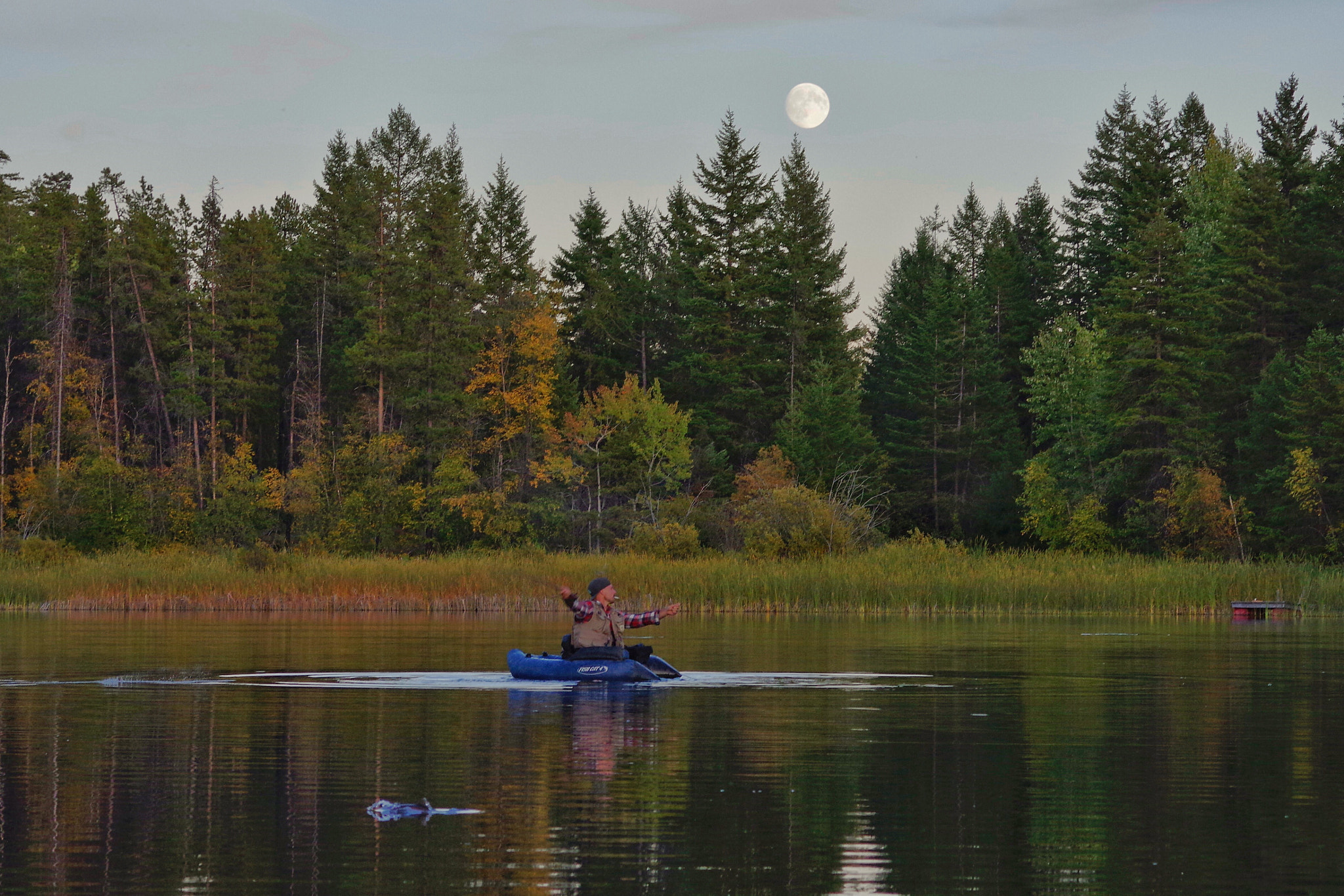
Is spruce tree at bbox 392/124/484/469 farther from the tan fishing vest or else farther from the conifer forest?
the tan fishing vest

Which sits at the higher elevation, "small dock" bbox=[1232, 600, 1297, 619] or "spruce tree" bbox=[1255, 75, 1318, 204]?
"spruce tree" bbox=[1255, 75, 1318, 204]

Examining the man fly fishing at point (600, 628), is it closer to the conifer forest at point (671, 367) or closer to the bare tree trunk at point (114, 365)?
the conifer forest at point (671, 367)

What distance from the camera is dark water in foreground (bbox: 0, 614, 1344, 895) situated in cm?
979

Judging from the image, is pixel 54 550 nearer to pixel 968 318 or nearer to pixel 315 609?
pixel 315 609

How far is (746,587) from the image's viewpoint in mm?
46125

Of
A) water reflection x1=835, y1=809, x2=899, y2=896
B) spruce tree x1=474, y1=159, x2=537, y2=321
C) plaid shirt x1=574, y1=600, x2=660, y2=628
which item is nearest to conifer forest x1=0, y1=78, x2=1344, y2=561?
spruce tree x1=474, y1=159, x2=537, y2=321

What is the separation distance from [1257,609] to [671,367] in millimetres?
47246

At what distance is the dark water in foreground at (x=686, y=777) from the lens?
9.79 meters

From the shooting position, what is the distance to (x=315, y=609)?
47469 millimetres

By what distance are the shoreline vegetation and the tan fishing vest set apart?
843 inches

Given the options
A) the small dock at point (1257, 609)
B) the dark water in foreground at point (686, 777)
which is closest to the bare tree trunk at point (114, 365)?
the small dock at point (1257, 609)

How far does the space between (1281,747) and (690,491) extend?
6306 centimetres

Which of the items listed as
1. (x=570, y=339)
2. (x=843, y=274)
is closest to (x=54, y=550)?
(x=570, y=339)

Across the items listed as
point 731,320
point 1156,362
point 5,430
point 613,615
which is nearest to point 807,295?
point 731,320
